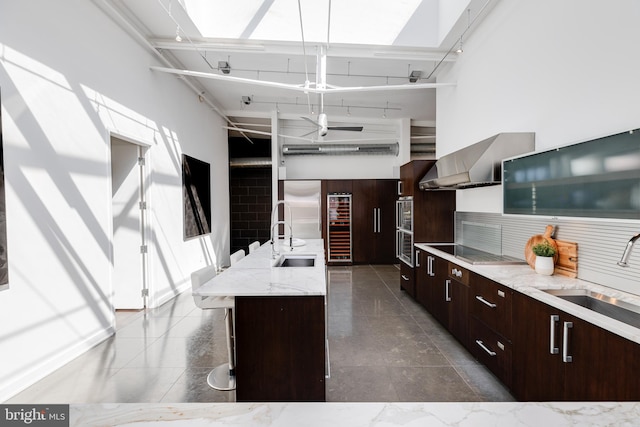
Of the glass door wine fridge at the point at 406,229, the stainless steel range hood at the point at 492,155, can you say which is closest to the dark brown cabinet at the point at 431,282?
the glass door wine fridge at the point at 406,229

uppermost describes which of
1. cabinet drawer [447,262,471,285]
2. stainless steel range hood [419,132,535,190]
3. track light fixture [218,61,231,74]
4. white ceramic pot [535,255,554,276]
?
track light fixture [218,61,231,74]

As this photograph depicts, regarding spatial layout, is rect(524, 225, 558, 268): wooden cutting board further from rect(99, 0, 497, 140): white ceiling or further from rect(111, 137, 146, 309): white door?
rect(111, 137, 146, 309): white door

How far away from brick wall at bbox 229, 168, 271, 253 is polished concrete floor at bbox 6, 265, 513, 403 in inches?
193

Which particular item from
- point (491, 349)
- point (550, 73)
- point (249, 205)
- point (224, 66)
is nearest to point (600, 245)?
point (491, 349)

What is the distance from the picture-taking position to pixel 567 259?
8.47ft

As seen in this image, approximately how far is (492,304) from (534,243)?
78cm

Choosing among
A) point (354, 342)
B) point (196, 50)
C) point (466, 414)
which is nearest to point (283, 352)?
point (354, 342)

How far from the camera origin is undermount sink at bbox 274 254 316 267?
140 inches

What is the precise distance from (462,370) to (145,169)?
467cm

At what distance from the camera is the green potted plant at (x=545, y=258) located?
8.55 ft

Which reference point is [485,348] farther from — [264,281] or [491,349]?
[264,281]

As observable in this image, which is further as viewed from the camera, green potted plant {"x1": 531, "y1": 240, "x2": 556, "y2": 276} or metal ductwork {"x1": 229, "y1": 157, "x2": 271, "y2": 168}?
metal ductwork {"x1": 229, "y1": 157, "x2": 271, "y2": 168}

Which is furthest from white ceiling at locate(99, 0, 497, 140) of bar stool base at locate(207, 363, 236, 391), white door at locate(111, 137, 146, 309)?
bar stool base at locate(207, 363, 236, 391)
